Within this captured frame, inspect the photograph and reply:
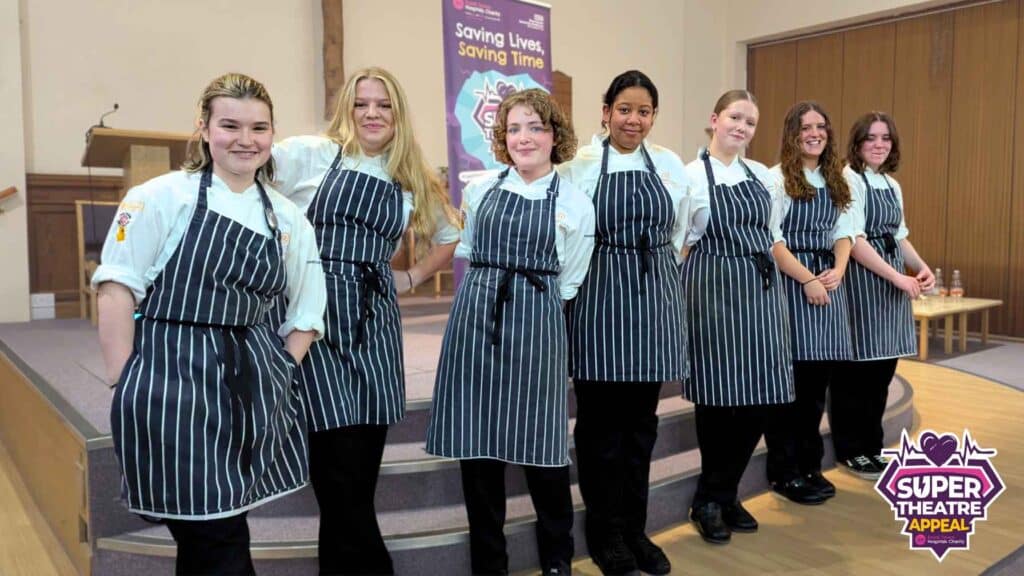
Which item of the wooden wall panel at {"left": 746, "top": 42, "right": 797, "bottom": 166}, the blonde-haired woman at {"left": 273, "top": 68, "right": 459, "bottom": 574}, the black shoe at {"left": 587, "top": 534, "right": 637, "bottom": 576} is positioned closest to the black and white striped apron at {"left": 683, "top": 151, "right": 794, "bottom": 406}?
the black shoe at {"left": 587, "top": 534, "right": 637, "bottom": 576}

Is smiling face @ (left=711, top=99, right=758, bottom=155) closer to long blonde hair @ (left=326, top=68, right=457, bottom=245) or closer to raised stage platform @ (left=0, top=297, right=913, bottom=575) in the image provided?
long blonde hair @ (left=326, top=68, right=457, bottom=245)

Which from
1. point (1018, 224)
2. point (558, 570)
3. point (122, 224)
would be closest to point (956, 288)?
point (1018, 224)

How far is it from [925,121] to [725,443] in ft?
→ 19.1

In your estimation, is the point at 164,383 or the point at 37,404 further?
the point at 37,404

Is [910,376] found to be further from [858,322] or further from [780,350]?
[780,350]

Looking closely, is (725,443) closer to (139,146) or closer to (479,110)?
(479,110)

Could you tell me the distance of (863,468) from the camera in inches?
125

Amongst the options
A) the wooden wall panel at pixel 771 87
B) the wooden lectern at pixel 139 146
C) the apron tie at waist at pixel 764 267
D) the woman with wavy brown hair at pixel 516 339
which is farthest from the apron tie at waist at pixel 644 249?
the wooden wall panel at pixel 771 87

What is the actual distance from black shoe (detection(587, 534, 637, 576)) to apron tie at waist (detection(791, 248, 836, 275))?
1.29 metres

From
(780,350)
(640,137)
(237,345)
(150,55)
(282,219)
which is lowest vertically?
(780,350)

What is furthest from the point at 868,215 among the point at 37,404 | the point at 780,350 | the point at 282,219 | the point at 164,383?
the point at 37,404

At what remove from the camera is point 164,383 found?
1.38 metres

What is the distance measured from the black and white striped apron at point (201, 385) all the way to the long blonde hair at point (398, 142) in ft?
1.56

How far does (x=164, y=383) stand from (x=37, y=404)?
1733 mm
